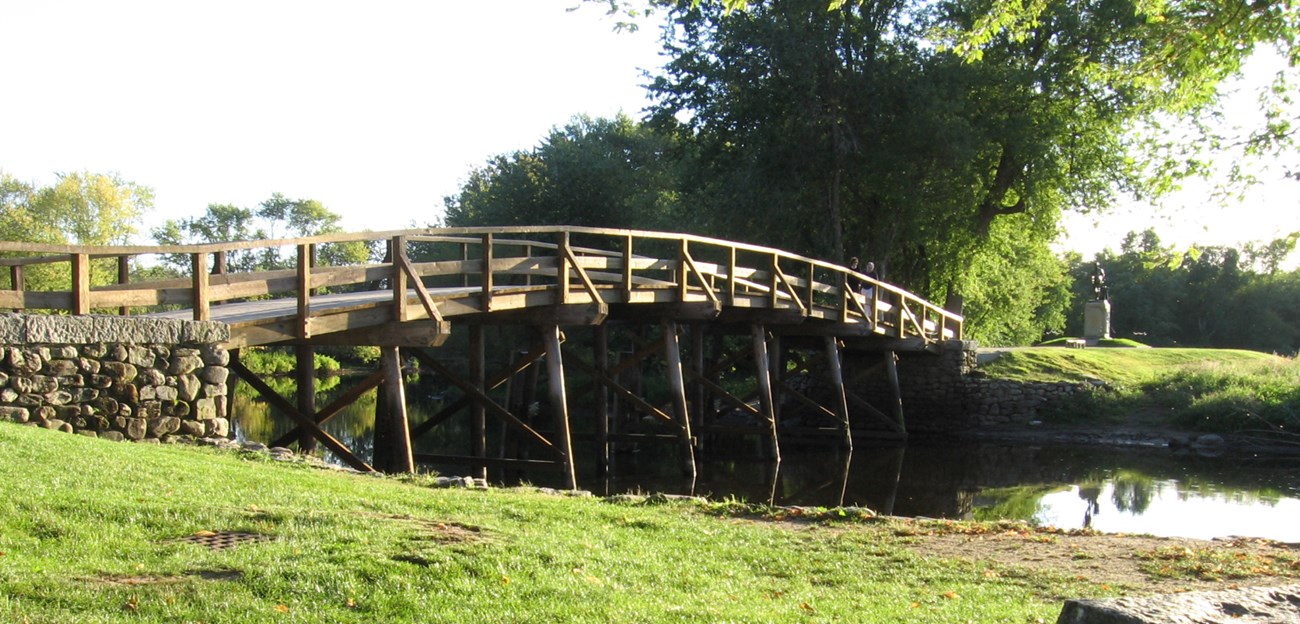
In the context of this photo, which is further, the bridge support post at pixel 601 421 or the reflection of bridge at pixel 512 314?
the bridge support post at pixel 601 421

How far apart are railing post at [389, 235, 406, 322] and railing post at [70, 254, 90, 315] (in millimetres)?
3301

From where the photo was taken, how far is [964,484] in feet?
68.0

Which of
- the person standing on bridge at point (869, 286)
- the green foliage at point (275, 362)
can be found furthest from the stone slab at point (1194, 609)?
the green foliage at point (275, 362)

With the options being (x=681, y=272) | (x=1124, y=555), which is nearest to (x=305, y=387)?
(x=681, y=272)

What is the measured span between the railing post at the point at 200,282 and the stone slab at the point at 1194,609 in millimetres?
8839

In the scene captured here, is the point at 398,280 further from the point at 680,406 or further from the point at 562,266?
the point at 680,406

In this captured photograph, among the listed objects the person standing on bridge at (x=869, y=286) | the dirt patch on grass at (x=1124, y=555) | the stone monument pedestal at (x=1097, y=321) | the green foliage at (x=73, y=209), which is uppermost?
the green foliage at (x=73, y=209)

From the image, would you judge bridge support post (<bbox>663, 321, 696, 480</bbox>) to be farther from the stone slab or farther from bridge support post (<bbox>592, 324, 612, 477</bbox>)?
the stone slab

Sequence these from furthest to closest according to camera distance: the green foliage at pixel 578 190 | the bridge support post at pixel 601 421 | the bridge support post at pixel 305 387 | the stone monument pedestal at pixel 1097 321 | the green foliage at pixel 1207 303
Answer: the green foliage at pixel 1207 303, the green foliage at pixel 578 190, the stone monument pedestal at pixel 1097 321, the bridge support post at pixel 601 421, the bridge support post at pixel 305 387

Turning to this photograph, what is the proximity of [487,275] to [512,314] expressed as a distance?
93.5 inches

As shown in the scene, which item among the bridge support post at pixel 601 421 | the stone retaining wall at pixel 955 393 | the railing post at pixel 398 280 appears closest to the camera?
the railing post at pixel 398 280

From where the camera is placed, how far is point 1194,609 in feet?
13.9

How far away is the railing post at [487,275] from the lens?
47.4ft

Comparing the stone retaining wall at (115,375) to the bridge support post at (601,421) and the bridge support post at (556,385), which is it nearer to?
the bridge support post at (556,385)
